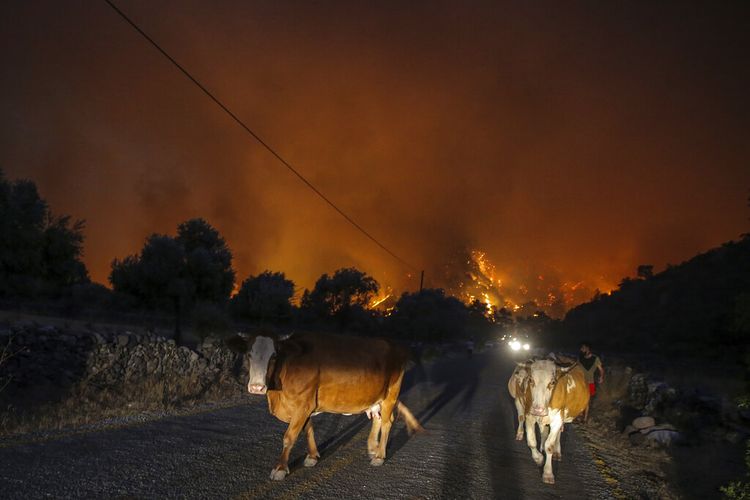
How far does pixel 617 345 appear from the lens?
55250 millimetres

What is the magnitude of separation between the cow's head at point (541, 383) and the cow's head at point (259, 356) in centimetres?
400

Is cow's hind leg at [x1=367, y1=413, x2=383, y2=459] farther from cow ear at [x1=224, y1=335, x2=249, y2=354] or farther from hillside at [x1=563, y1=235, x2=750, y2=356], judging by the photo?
hillside at [x1=563, y1=235, x2=750, y2=356]

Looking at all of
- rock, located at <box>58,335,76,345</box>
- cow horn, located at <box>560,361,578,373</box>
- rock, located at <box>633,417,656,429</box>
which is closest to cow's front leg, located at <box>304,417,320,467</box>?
cow horn, located at <box>560,361,578,373</box>

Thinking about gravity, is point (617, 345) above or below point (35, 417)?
above

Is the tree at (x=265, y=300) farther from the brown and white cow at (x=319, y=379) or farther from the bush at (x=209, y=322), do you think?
the brown and white cow at (x=319, y=379)

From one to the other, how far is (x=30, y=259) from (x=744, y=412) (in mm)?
33975

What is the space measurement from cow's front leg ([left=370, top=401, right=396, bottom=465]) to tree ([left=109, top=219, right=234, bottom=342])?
100 feet

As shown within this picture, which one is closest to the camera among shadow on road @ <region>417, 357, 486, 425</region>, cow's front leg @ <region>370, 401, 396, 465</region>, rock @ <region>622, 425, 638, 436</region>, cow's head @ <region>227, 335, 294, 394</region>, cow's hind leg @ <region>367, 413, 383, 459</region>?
cow's head @ <region>227, 335, 294, 394</region>

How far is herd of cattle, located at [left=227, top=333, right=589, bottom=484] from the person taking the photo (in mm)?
6273

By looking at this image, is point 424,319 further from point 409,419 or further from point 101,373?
point 409,419

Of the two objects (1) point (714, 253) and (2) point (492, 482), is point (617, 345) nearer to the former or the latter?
(1) point (714, 253)

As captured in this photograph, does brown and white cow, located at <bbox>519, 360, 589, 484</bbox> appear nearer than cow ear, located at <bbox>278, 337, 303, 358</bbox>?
No

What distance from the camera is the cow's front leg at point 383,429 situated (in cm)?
757

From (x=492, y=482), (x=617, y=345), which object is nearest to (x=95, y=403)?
(x=492, y=482)
